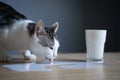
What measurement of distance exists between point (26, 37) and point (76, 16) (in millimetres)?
913

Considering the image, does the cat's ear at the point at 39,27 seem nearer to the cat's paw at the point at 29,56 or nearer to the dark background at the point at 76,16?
the cat's paw at the point at 29,56

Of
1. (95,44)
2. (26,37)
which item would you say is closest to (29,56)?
(26,37)

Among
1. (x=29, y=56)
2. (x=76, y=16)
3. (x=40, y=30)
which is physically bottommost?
(x=29, y=56)

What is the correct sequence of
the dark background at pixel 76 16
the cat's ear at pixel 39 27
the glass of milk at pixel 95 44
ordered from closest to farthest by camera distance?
the cat's ear at pixel 39 27 < the glass of milk at pixel 95 44 < the dark background at pixel 76 16

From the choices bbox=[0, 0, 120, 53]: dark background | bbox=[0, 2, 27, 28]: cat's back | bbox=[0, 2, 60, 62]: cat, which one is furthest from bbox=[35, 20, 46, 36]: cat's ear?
bbox=[0, 0, 120, 53]: dark background

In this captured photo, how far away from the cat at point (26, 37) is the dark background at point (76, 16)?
58 cm

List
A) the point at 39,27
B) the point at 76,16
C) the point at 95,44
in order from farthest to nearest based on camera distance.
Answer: the point at 76,16 < the point at 95,44 < the point at 39,27

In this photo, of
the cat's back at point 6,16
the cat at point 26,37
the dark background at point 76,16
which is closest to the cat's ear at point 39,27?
the cat at point 26,37

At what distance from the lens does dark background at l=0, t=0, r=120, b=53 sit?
2.06 m

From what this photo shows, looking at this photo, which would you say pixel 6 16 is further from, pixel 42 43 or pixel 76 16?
pixel 76 16

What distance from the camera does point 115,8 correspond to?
2.36m

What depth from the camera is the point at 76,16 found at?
222cm

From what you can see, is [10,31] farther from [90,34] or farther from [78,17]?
[78,17]

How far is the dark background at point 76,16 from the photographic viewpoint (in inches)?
81.1
